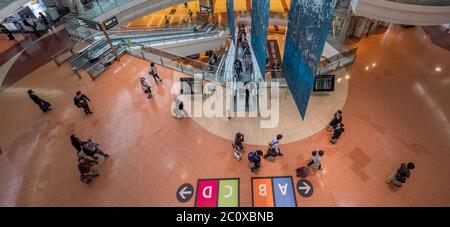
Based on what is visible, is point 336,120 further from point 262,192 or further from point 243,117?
point 262,192

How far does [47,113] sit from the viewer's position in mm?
10617

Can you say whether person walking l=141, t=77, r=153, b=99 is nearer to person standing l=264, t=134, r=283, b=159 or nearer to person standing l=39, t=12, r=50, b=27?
person standing l=264, t=134, r=283, b=159

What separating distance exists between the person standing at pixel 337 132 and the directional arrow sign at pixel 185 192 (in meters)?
5.34

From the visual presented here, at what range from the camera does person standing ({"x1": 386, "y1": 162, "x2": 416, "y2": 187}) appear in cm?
706

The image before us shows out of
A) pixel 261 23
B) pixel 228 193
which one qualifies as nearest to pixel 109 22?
pixel 261 23

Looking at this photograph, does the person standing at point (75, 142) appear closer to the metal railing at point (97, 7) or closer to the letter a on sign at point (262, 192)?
the letter a on sign at point (262, 192)

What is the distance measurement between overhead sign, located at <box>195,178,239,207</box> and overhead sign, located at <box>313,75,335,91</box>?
18.3ft

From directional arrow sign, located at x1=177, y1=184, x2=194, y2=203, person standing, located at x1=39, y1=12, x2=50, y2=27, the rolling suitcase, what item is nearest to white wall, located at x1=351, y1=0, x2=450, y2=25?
the rolling suitcase

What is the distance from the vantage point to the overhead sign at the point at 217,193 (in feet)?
24.7

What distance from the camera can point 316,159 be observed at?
7676 millimetres

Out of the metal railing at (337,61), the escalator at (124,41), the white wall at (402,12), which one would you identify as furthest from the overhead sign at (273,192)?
the escalator at (124,41)
